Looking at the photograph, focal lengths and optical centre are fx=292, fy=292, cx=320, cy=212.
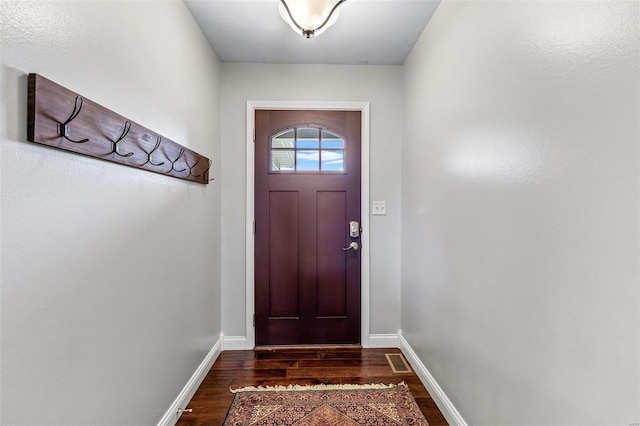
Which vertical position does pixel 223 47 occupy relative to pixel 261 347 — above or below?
above

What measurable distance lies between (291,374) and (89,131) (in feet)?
6.34

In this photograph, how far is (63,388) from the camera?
0.91 metres

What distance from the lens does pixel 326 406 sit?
178 cm

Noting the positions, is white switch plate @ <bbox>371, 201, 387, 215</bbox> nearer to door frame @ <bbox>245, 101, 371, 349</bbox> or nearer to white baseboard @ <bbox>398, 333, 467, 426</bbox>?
door frame @ <bbox>245, 101, 371, 349</bbox>

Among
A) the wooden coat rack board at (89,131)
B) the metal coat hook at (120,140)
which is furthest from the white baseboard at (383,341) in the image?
the metal coat hook at (120,140)

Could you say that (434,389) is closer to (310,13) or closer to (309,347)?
(309,347)

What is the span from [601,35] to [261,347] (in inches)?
107

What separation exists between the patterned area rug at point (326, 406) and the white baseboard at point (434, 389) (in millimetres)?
136

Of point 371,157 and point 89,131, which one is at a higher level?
point 371,157

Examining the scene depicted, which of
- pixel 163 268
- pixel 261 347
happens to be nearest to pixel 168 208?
pixel 163 268

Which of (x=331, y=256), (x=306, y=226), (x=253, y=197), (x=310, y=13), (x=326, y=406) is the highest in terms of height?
(x=310, y=13)

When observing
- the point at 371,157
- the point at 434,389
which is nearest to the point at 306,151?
the point at 371,157

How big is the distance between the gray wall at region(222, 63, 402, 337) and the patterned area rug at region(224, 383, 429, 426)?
69 cm

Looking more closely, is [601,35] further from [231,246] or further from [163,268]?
[231,246]
